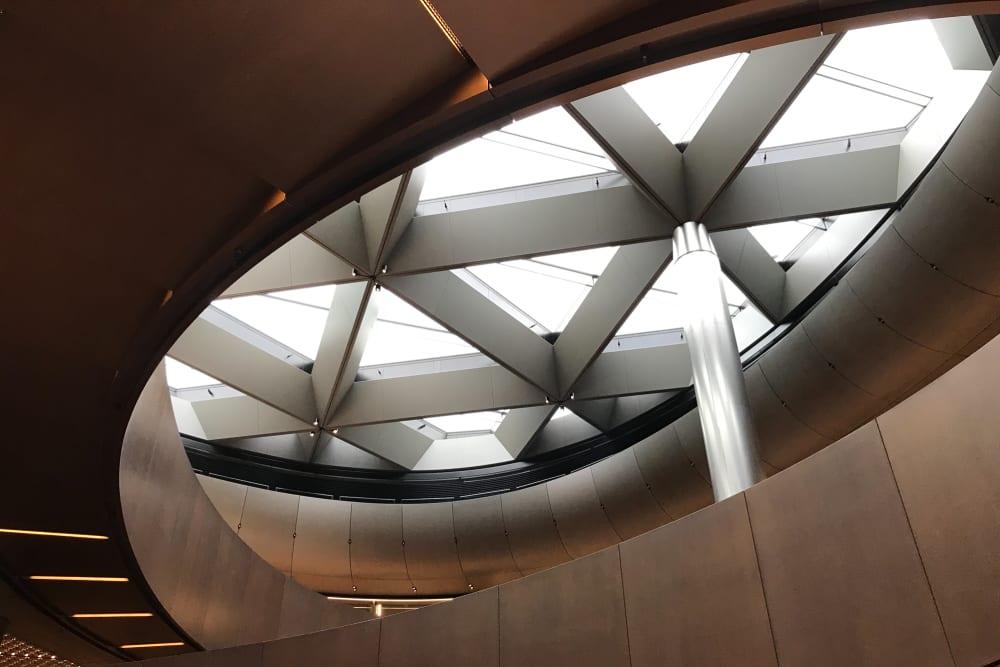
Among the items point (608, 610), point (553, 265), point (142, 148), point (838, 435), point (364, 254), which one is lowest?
point (608, 610)

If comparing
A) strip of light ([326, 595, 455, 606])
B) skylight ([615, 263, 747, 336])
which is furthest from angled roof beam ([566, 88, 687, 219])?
strip of light ([326, 595, 455, 606])

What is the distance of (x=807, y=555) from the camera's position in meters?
7.17

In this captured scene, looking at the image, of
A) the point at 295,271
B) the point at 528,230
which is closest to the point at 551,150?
the point at 528,230

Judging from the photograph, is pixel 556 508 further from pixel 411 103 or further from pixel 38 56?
pixel 38 56

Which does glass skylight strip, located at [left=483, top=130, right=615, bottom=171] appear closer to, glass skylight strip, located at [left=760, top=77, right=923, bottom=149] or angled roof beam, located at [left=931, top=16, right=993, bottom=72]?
glass skylight strip, located at [left=760, top=77, right=923, bottom=149]

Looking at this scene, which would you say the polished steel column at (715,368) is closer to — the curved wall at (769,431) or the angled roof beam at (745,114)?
the angled roof beam at (745,114)

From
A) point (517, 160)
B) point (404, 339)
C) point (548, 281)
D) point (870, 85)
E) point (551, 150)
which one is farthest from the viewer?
point (404, 339)

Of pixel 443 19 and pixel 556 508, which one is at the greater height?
pixel 556 508

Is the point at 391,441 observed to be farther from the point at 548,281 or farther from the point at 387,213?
the point at 387,213

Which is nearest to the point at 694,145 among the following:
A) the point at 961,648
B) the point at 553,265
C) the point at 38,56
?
the point at 553,265

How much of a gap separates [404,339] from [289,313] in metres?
2.71

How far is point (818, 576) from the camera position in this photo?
7008 mm

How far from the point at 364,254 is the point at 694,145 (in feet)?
19.4

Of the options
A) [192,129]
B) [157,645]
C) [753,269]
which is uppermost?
[753,269]
